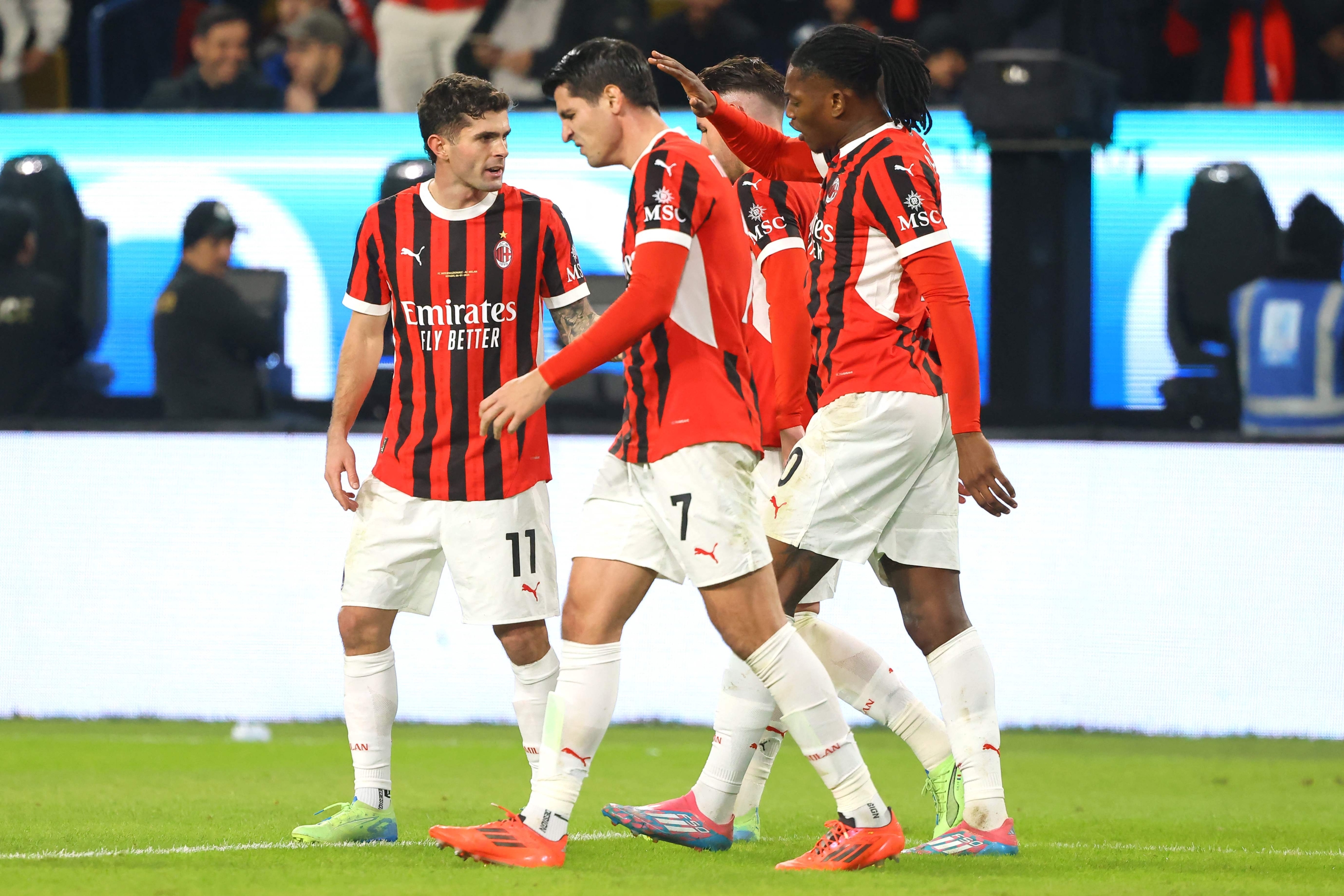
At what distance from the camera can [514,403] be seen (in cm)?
345

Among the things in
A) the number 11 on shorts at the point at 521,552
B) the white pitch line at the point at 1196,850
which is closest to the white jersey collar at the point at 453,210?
the number 11 on shorts at the point at 521,552

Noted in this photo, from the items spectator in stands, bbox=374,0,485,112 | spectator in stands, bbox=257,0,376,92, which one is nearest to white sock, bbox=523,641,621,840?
spectator in stands, bbox=374,0,485,112

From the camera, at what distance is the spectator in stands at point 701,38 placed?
8430 millimetres

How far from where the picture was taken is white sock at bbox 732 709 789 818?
4297 mm

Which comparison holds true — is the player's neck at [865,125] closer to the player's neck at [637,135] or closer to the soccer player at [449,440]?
the player's neck at [637,135]

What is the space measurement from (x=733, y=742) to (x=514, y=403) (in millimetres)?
1050

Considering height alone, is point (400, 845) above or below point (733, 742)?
below

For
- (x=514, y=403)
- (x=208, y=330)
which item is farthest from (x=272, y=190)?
(x=514, y=403)

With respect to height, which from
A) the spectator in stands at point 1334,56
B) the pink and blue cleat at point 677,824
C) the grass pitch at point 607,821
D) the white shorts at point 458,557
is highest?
the spectator in stands at point 1334,56

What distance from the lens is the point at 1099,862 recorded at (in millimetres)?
3957

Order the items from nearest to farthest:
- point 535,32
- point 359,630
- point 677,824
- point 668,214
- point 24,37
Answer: point 668,214 < point 677,824 < point 359,630 < point 535,32 < point 24,37

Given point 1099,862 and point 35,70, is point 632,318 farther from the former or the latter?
point 35,70

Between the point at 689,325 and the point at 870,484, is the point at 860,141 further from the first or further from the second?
the point at 870,484

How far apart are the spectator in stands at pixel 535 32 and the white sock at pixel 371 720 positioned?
194 inches
